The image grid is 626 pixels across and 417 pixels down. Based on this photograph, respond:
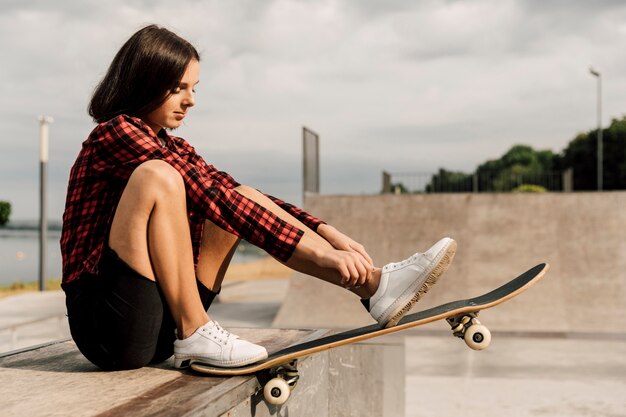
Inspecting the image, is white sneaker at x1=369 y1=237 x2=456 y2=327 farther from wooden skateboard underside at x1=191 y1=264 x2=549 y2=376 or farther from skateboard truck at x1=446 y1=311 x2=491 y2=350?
skateboard truck at x1=446 y1=311 x2=491 y2=350

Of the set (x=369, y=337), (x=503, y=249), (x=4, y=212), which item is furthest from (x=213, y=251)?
(x=4, y=212)

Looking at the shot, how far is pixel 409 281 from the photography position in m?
2.10

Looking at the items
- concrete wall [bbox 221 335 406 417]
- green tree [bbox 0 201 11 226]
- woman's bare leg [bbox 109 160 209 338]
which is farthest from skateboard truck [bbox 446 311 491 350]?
green tree [bbox 0 201 11 226]

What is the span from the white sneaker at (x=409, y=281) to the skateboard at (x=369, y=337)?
0.22 ft

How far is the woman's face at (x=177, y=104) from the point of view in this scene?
7.06 feet

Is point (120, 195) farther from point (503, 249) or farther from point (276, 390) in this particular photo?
point (503, 249)

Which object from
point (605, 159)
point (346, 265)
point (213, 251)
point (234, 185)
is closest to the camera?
point (346, 265)

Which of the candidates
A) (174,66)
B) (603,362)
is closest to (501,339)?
(603,362)

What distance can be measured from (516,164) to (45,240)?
263ft

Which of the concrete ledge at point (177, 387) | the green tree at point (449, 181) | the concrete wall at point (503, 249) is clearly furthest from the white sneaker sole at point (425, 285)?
the green tree at point (449, 181)

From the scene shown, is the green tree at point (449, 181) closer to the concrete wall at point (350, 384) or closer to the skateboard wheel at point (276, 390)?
the concrete wall at point (350, 384)

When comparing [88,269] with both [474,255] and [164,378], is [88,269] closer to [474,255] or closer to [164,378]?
[164,378]

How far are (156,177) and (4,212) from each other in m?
12.7

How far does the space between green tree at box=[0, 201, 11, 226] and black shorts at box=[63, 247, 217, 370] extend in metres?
11.4
